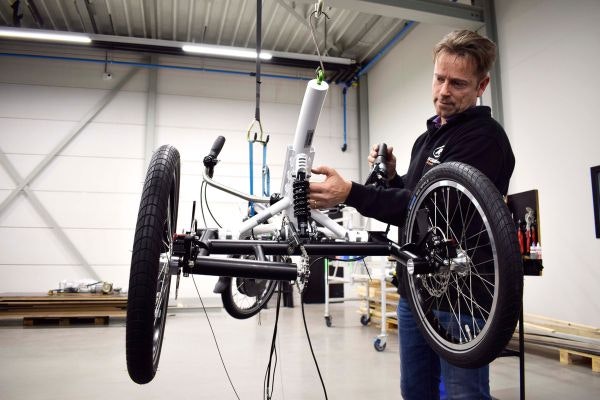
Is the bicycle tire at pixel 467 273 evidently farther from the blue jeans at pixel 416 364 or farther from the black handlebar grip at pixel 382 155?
the black handlebar grip at pixel 382 155

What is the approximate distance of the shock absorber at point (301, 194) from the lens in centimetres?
130

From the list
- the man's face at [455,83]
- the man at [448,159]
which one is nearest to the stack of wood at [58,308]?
the man at [448,159]

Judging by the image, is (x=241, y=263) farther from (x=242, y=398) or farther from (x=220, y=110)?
(x=220, y=110)

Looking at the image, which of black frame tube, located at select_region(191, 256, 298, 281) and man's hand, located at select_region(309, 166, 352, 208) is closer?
black frame tube, located at select_region(191, 256, 298, 281)

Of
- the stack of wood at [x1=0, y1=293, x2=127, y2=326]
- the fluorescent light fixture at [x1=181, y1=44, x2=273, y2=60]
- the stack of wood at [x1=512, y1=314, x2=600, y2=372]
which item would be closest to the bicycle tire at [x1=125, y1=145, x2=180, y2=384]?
the stack of wood at [x1=512, y1=314, x2=600, y2=372]

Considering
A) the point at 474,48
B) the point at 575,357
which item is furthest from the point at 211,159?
the point at 575,357

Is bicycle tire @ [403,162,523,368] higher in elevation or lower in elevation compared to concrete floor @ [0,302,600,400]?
higher

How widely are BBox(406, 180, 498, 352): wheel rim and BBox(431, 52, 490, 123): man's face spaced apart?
267mm

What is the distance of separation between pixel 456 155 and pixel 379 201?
25 centimetres

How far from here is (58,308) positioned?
4879 millimetres

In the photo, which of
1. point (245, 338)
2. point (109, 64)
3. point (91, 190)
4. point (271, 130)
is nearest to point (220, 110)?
point (271, 130)

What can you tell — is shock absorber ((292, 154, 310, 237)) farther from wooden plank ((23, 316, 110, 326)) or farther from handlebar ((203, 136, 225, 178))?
wooden plank ((23, 316, 110, 326))

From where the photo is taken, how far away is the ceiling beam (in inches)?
163

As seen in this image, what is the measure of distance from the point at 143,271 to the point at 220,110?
21.0 ft
